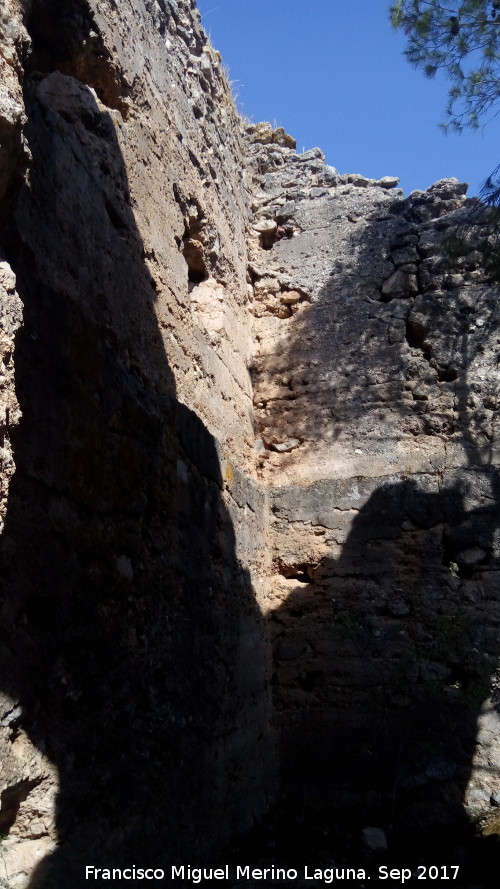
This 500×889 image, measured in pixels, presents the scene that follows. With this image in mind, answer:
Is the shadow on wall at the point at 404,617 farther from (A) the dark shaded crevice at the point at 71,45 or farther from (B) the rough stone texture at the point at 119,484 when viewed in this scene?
(A) the dark shaded crevice at the point at 71,45

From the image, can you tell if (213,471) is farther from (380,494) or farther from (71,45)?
(71,45)

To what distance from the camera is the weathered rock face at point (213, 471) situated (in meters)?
2.41

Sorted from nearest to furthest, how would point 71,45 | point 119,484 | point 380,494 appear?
point 119,484 < point 71,45 < point 380,494

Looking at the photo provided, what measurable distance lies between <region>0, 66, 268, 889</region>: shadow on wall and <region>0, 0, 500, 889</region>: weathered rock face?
13 millimetres

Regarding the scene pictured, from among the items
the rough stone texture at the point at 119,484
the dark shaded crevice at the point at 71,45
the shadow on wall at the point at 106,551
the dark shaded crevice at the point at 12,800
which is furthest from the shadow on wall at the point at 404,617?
the dark shaded crevice at the point at 12,800

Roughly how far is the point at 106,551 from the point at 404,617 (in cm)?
248

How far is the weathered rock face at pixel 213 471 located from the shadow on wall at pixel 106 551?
13 mm

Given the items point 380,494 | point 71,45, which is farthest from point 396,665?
point 71,45

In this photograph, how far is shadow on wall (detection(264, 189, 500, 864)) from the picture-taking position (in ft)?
14.3

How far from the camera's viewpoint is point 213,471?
399 centimetres

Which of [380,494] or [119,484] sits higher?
[380,494]

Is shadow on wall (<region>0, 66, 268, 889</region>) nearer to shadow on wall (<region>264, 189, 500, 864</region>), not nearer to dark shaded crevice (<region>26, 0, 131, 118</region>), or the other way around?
dark shaded crevice (<region>26, 0, 131, 118</region>)

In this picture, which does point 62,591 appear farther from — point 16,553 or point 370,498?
point 370,498

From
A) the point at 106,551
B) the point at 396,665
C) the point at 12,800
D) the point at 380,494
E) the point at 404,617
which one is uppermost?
the point at 380,494
